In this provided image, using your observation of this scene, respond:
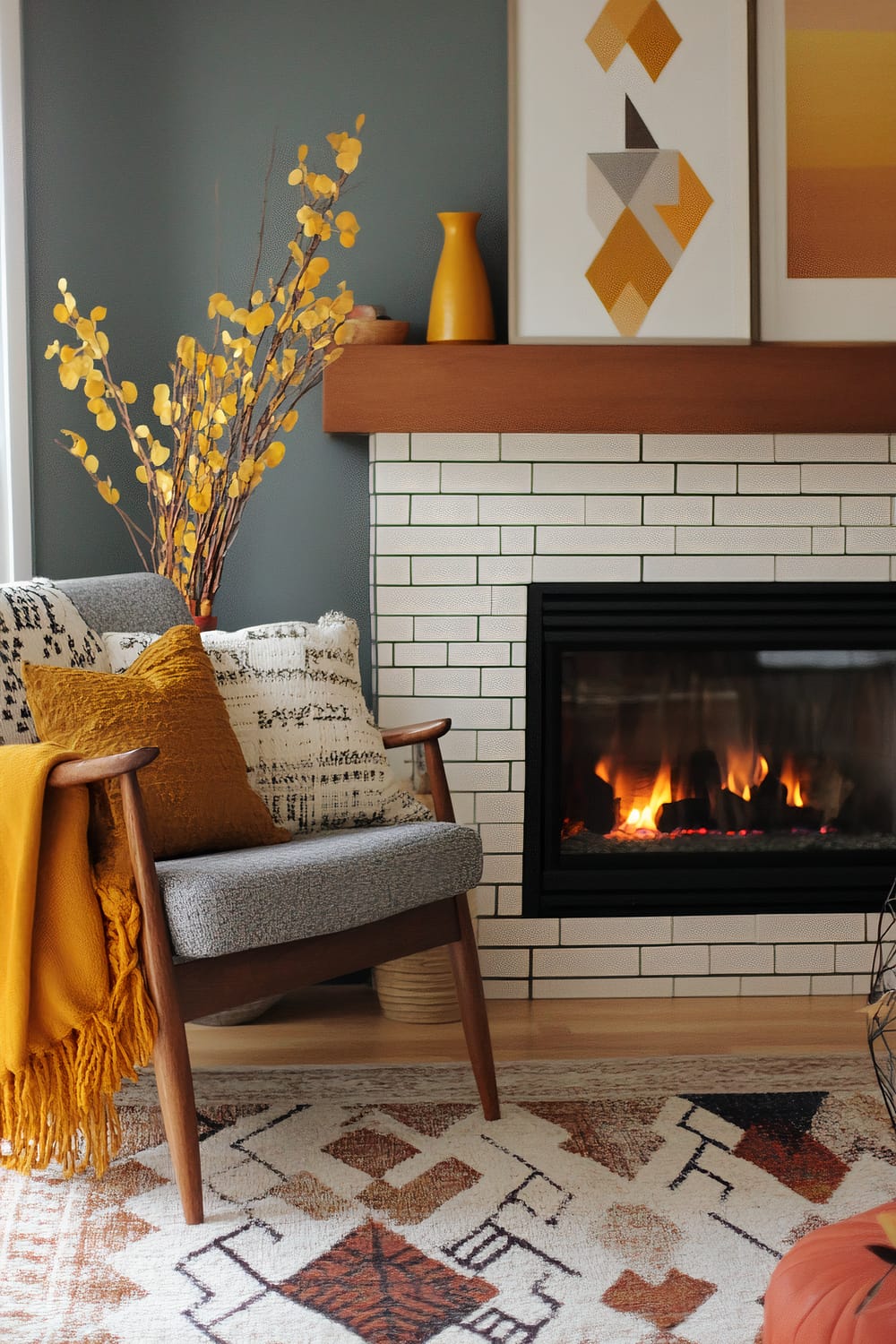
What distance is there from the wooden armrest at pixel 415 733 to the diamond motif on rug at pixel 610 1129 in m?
0.66

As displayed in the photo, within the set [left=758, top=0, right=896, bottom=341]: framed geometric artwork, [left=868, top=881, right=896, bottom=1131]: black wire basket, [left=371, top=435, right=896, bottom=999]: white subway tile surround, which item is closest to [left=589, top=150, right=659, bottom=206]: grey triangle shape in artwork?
[left=758, top=0, right=896, bottom=341]: framed geometric artwork

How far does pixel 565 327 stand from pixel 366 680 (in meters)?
0.90

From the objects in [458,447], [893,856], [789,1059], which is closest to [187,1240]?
[789,1059]

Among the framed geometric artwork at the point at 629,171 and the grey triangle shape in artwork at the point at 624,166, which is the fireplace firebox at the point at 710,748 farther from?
the grey triangle shape in artwork at the point at 624,166

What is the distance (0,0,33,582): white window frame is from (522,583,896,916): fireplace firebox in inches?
46.1

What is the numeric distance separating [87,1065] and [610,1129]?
857 millimetres

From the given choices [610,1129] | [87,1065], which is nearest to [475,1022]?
[610,1129]

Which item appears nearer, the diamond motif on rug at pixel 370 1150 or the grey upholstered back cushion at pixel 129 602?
the diamond motif on rug at pixel 370 1150

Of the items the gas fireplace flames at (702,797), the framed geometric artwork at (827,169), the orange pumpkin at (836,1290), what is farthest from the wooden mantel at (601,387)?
the orange pumpkin at (836,1290)

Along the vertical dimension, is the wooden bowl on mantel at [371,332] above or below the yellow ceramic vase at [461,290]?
below

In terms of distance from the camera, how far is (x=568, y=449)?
2672mm

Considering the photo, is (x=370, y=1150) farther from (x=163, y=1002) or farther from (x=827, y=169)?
(x=827, y=169)

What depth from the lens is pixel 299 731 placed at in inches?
85.7

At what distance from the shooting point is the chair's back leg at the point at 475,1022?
203 centimetres
